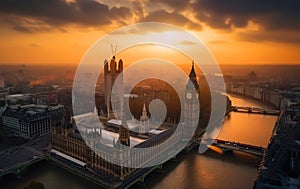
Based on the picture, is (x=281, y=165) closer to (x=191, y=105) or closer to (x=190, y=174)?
(x=190, y=174)

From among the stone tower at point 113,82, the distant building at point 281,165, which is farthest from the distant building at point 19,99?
the distant building at point 281,165

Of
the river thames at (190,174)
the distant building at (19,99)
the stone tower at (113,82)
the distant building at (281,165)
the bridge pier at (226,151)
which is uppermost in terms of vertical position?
the stone tower at (113,82)

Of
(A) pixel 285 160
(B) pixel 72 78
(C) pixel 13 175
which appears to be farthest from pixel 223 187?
(B) pixel 72 78

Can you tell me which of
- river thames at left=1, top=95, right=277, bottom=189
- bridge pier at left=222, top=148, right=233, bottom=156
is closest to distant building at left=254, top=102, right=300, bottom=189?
river thames at left=1, top=95, right=277, bottom=189

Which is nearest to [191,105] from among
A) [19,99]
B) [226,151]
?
[226,151]

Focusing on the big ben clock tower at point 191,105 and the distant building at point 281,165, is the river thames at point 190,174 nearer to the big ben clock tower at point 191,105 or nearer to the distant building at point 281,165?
the distant building at point 281,165

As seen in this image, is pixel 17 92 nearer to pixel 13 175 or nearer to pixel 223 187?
pixel 13 175

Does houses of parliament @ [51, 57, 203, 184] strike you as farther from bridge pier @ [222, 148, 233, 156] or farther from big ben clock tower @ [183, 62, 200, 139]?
bridge pier @ [222, 148, 233, 156]

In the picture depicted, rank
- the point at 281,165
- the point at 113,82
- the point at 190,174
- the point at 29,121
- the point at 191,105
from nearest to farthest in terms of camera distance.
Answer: the point at 281,165 < the point at 190,174 < the point at 29,121 < the point at 191,105 < the point at 113,82
